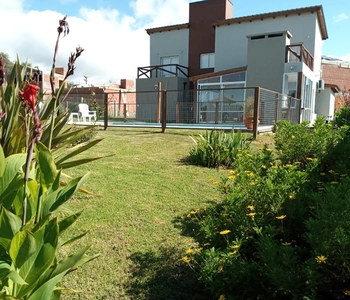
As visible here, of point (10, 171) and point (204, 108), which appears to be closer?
point (10, 171)

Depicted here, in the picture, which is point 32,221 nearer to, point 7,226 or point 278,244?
point 7,226

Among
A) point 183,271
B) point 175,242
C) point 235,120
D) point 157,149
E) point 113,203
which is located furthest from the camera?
point 235,120

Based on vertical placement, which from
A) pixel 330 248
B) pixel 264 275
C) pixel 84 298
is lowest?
pixel 84 298

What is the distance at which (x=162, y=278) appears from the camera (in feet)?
8.71

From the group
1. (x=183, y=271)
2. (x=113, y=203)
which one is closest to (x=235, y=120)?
(x=113, y=203)

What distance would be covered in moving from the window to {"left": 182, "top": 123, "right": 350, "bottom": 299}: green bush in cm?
2045

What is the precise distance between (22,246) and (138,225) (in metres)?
2.40

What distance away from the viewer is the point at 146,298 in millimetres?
2410

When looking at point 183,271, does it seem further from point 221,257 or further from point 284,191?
point 284,191

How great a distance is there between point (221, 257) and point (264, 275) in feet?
1.11

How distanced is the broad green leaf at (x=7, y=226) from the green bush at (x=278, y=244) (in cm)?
138

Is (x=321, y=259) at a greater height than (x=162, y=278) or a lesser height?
greater

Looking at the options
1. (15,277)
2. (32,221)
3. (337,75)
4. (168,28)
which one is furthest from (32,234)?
(337,75)

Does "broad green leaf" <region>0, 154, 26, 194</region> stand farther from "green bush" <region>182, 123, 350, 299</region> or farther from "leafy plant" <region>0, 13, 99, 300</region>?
"green bush" <region>182, 123, 350, 299</region>
